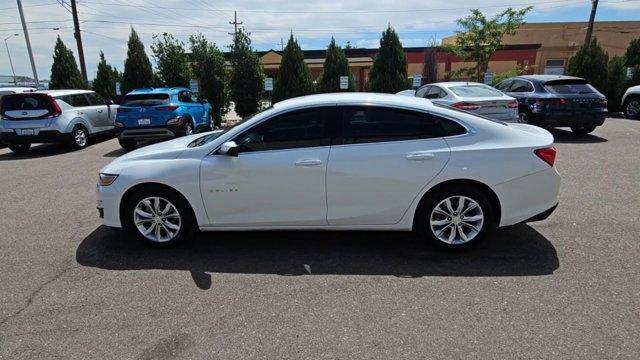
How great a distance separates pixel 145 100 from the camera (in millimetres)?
10969

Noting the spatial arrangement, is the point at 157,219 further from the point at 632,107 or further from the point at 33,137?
the point at 632,107

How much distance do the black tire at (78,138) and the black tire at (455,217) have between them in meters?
10.6

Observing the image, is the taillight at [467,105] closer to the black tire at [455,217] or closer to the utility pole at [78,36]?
the black tire at [455,217]

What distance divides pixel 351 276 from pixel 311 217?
73 centimetres

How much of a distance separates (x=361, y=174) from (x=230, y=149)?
1.30 meters

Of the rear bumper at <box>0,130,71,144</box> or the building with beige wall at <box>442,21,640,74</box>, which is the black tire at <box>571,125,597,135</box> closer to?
the rear bumper at <box>0,130,71,144</box>

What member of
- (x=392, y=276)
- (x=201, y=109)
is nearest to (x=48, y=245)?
(x=392, y=276)

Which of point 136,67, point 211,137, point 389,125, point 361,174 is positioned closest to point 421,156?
point 389,125

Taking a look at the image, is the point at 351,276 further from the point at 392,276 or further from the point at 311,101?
the point at 311,101

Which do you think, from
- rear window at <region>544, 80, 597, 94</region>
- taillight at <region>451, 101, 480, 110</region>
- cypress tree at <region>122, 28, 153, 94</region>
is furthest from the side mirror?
cypress tree at <region>122, 28, 153, 94</region>

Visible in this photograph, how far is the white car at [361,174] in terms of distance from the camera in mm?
4211

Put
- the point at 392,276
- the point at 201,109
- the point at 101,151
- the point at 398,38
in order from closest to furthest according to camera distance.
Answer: the point at 392,276 < the point at 101,151 < the point at 201,109 < the point at 398,38

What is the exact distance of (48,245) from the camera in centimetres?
491

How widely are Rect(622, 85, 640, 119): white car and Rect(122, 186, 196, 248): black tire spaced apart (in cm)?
1708
